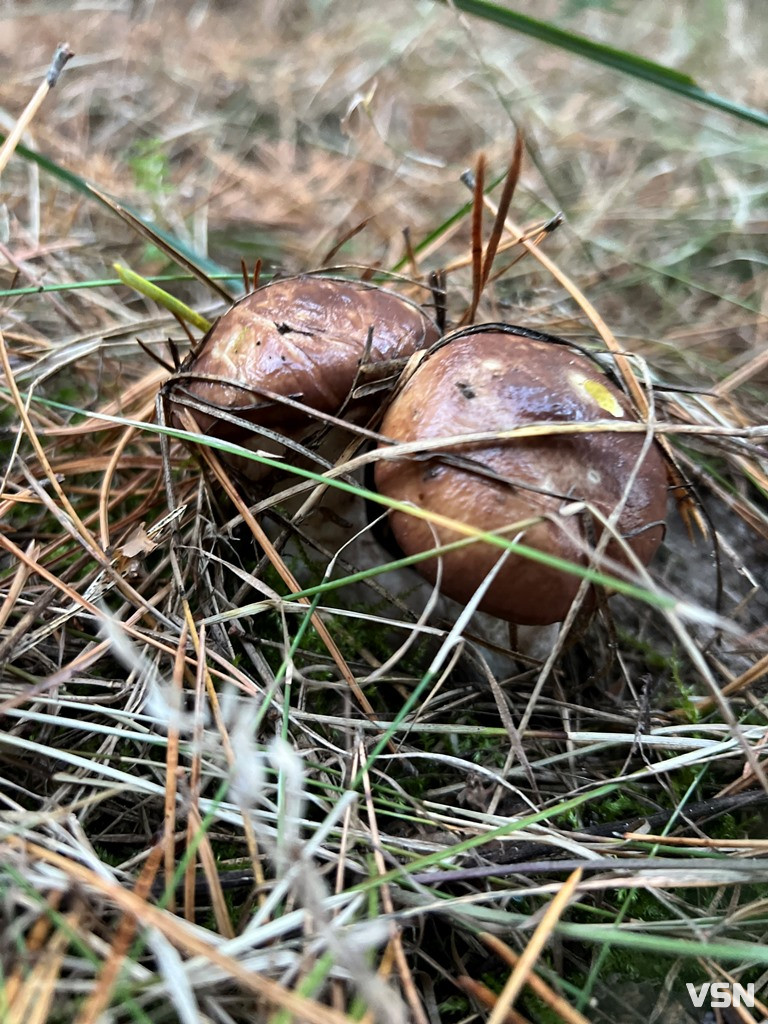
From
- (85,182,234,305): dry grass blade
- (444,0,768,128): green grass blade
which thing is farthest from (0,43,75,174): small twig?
(444,0,768,128): green grass blade

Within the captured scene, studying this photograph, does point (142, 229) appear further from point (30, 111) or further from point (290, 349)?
point (290, 349)

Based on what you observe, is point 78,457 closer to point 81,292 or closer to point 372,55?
point 81,292

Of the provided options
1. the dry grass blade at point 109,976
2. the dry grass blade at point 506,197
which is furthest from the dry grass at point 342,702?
the dry grass blade at point 506,197

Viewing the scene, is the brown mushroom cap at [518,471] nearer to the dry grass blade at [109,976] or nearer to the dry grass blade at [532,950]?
the dry grass blade at [532,950]

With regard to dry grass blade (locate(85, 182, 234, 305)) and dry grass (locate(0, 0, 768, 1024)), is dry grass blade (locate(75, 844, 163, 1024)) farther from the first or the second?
dry grass blade (locate(85, 182, 234, 305))
